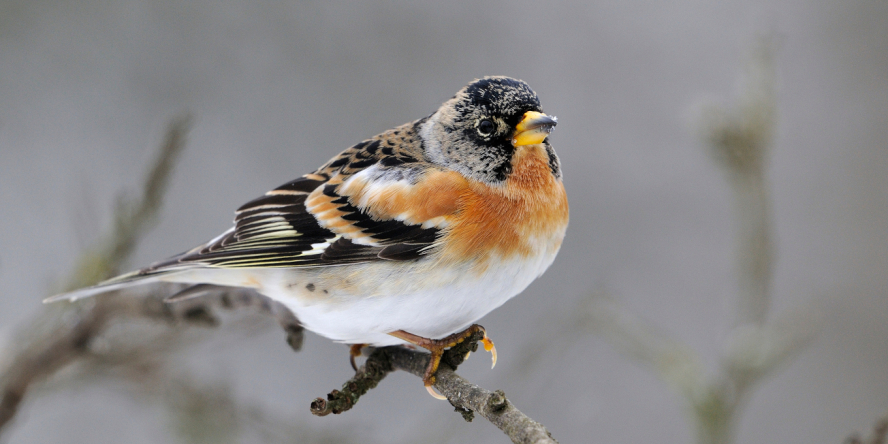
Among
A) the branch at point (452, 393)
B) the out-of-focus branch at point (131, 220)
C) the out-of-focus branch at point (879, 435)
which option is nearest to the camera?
the branch at point (452, 393)

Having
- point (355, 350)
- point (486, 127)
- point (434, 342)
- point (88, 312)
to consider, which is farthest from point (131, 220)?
point (486, 127)

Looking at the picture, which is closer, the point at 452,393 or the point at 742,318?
the point at 452,393

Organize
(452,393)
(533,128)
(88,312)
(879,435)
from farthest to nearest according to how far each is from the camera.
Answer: (88,312) < (533,128) < (452,393) < (879,435)

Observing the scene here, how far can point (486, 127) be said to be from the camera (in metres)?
2.31

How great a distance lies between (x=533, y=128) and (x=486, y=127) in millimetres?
194

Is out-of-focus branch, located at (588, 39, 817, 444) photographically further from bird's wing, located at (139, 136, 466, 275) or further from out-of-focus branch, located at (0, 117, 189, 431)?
out-of-focus branch, located at (0, 117, 189, 431)

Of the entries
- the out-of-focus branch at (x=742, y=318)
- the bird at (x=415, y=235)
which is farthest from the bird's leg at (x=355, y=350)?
the out-of-focus branch at (x=742, y=318)

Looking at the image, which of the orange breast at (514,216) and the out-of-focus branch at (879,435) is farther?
the orange breast at (514,216)

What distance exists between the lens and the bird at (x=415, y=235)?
2.10 m

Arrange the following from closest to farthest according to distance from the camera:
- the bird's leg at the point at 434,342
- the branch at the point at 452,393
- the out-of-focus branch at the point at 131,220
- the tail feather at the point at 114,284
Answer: the branch at the point at 452,393 → the bird's leg at the point at 434,342 → the out-of-focus branch at the point at 131,220 → the tail feather at the point at 114,284

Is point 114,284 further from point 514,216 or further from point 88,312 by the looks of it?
point 514,216

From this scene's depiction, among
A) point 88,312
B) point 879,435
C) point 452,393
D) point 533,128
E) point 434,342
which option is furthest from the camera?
point 88,312

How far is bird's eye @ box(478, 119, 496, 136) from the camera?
2.31m

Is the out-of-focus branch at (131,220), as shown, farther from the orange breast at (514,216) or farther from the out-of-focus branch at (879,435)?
the out-of-focus branch at (879,435)
